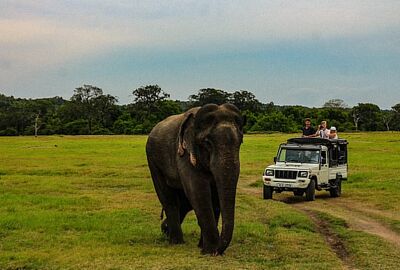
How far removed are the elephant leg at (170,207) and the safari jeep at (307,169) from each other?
27.6 ft

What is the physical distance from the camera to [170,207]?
38.5 ft

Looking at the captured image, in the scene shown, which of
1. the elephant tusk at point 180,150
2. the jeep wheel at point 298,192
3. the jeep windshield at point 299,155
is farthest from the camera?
the jeep windshield at point 299,155

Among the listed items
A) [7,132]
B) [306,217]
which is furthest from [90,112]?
[306,217]

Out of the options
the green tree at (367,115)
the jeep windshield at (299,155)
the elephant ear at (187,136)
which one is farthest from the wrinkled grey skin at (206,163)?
the green tree at (367,115)

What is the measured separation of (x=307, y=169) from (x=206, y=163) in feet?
35.1

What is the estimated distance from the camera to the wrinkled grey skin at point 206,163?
916 cm

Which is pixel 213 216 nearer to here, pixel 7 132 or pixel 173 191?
pixel 173 191

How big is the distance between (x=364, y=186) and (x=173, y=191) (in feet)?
47.3

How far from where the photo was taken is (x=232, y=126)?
947 centimetres

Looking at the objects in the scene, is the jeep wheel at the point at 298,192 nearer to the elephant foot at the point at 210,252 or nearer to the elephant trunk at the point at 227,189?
the elephant foot at the point at 210,252

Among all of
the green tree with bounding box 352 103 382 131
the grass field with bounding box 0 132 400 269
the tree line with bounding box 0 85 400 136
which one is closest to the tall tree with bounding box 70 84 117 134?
the tree line with bounding box 0 85 400 136

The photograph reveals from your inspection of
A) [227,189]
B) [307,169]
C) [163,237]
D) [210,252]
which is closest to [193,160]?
[227,189]

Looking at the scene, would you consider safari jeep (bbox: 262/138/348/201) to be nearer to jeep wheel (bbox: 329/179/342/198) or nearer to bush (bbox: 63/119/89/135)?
jeep wheel (bbox: 329/179/342/198)

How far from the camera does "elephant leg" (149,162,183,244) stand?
1145cm
